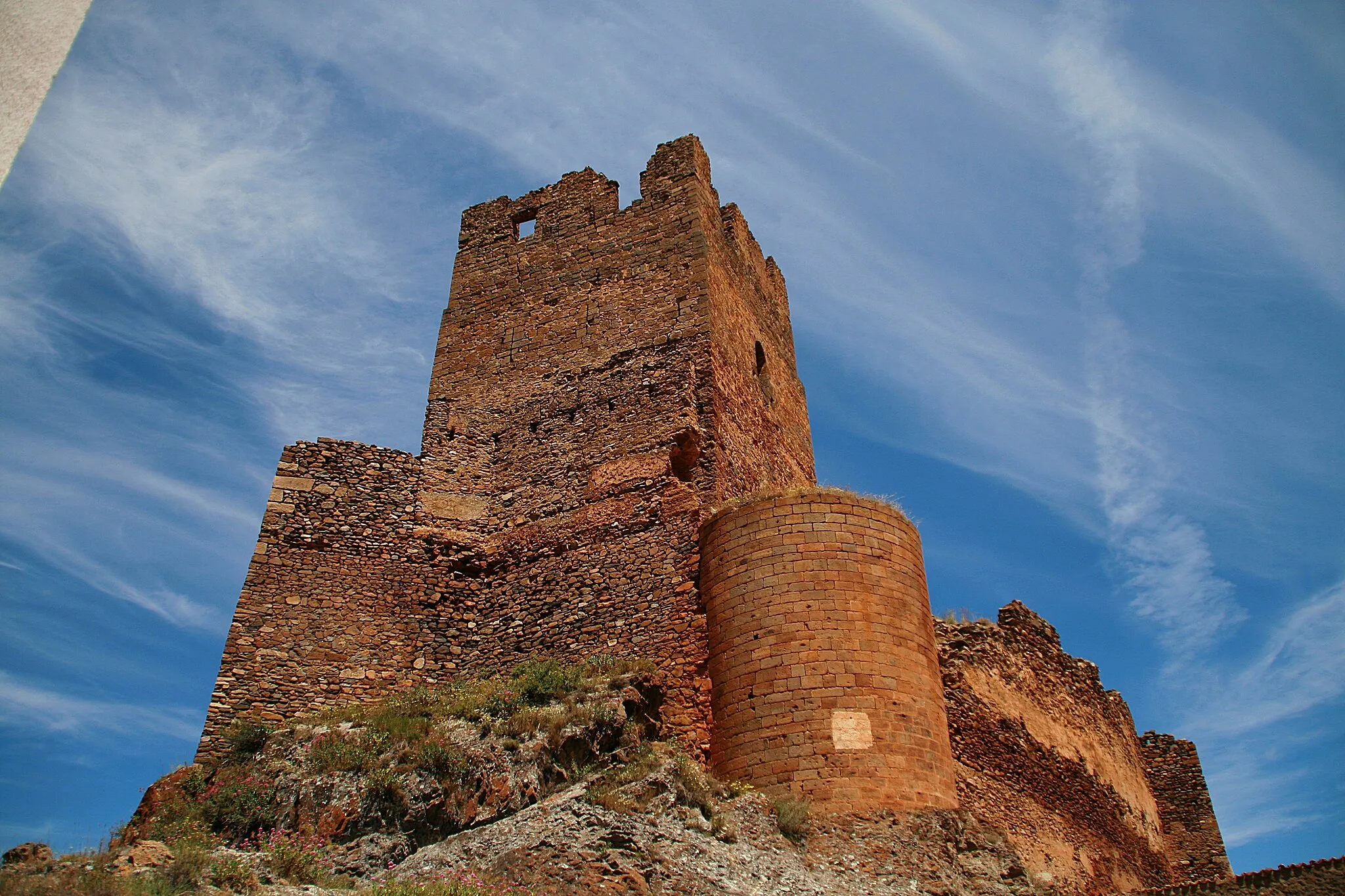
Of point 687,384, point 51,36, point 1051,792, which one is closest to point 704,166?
point 687,384

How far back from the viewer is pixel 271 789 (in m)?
9.81

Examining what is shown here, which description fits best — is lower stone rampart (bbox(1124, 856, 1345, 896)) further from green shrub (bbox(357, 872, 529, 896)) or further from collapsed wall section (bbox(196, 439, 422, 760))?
collapsed wall section (bbox(196, 439, 422, 760))

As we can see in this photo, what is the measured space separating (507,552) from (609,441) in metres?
2.12

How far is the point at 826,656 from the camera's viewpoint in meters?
10.5

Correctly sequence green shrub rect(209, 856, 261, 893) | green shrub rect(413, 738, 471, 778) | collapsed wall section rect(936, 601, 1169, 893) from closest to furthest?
green shrub rect(209, 856, 261, 893)
green shrub rect(413, 738, 471, 778)
collapsed wall section rect(936, 601, 1169, 893)

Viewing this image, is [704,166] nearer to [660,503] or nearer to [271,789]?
[660,503]

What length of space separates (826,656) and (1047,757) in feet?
22.3

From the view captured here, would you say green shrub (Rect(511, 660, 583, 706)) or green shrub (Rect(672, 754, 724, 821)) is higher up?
green shrub (Rect(511, 660, 583, 706))

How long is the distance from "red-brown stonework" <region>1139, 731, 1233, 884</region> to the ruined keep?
2.50ft

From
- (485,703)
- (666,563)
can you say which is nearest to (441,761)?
(485,703)

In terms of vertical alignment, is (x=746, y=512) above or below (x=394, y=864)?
above

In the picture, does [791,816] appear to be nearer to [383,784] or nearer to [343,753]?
[383,784]

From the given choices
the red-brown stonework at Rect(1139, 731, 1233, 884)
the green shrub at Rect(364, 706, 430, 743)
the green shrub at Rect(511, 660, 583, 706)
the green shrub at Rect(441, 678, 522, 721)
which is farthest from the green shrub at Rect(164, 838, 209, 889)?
the red-brown stonework at Rect(1139, 731, 1233, 884)

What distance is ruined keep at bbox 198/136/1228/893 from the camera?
10.7m
